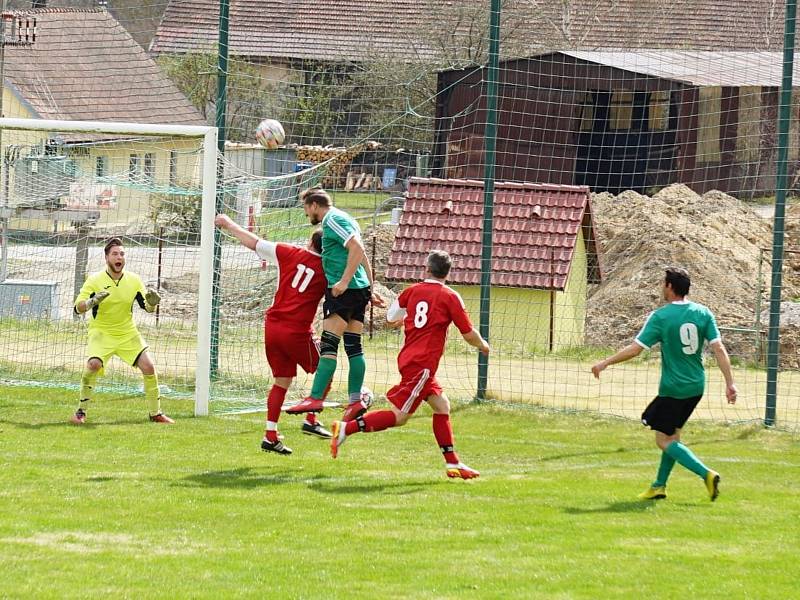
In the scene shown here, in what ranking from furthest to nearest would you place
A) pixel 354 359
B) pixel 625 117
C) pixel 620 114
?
pixel 625 117
pixel 620 114
pixel 354 359

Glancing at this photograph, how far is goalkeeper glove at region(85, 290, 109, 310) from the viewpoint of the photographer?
11242 millimetres

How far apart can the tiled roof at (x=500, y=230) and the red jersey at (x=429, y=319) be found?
9866 mm

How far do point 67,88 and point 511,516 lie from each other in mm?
31956

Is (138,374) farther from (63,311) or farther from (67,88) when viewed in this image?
(67,88)

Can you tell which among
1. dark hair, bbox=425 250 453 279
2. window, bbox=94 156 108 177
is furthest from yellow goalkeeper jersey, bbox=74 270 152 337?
window, bbox=94 156 108 177

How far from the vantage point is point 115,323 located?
11.5 m

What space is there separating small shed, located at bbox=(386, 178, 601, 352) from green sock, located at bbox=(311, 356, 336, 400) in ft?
27.8

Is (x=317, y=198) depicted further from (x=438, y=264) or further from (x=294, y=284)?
(x=438, y=264)

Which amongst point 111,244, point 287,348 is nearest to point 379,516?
point 287,348

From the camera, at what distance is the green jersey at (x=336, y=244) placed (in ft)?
31.9

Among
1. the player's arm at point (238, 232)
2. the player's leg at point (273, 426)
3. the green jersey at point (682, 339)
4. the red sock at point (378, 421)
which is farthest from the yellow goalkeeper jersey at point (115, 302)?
the green jersey at point (682, 339)

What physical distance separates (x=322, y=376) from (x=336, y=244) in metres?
1.07

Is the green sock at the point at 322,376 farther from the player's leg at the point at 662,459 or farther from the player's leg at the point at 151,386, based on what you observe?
the player's leg at the point at 662,459

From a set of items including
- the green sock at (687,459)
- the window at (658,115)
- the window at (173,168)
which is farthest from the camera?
the window at (658,115)
